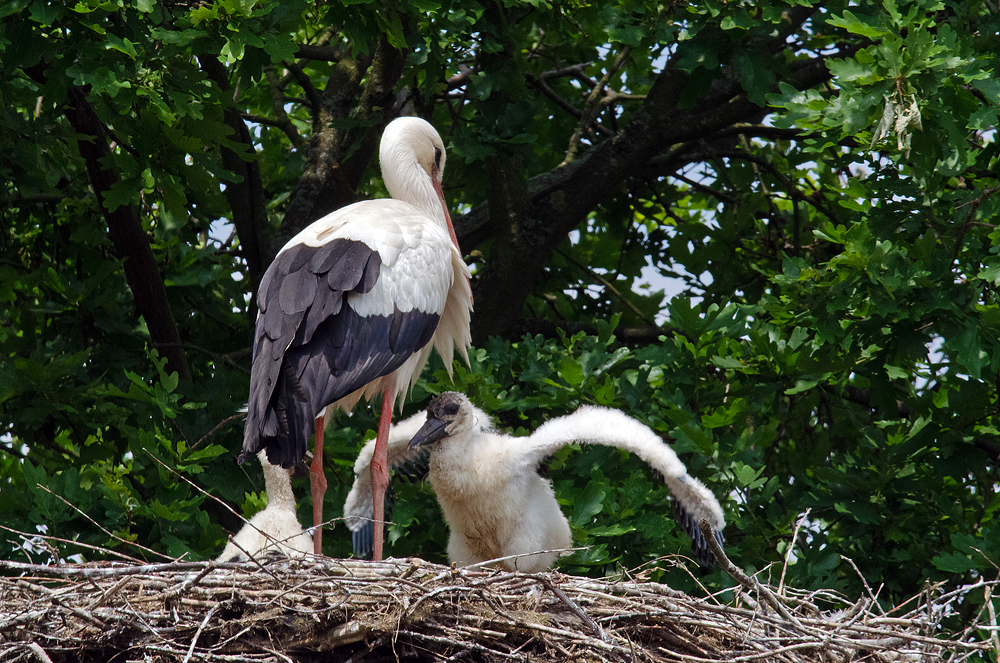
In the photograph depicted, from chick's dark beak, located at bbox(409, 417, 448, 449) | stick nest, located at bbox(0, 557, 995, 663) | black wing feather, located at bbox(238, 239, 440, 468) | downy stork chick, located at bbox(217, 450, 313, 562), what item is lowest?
stick nest, located at bbox(0, 557, 995, 663)

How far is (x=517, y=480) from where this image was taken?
4.75 m

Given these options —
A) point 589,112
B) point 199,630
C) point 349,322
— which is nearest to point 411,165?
point 349,322

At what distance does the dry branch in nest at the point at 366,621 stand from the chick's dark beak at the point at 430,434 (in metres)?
1.08

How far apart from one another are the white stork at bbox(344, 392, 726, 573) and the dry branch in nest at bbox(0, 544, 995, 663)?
901 mm

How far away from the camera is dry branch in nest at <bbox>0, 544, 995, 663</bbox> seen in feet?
11.4

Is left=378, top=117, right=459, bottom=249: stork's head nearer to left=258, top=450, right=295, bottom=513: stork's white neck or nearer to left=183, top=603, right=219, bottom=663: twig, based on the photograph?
left=258, top=450, right=295, bottom=513: stork's white neck

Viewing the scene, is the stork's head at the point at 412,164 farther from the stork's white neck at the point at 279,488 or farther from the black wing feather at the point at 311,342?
the stork's white neck at the point at 279,488

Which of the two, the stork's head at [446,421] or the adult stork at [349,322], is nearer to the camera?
the adult stork at [349,322]

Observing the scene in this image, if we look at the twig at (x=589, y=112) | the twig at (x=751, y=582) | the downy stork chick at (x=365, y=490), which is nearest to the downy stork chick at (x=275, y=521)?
the downy stork chick at (x=365, y=490)

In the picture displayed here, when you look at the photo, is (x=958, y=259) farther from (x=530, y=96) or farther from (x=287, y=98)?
(x=287, y=98)

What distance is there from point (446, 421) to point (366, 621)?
1.48 metres

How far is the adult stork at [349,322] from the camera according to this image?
424 centimetres

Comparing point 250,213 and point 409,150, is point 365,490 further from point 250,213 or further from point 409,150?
point 250,213

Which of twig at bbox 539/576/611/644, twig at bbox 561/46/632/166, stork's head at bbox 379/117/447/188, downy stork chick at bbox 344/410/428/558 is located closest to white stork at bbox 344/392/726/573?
downy stork chick at bbox 344/410/428/558
